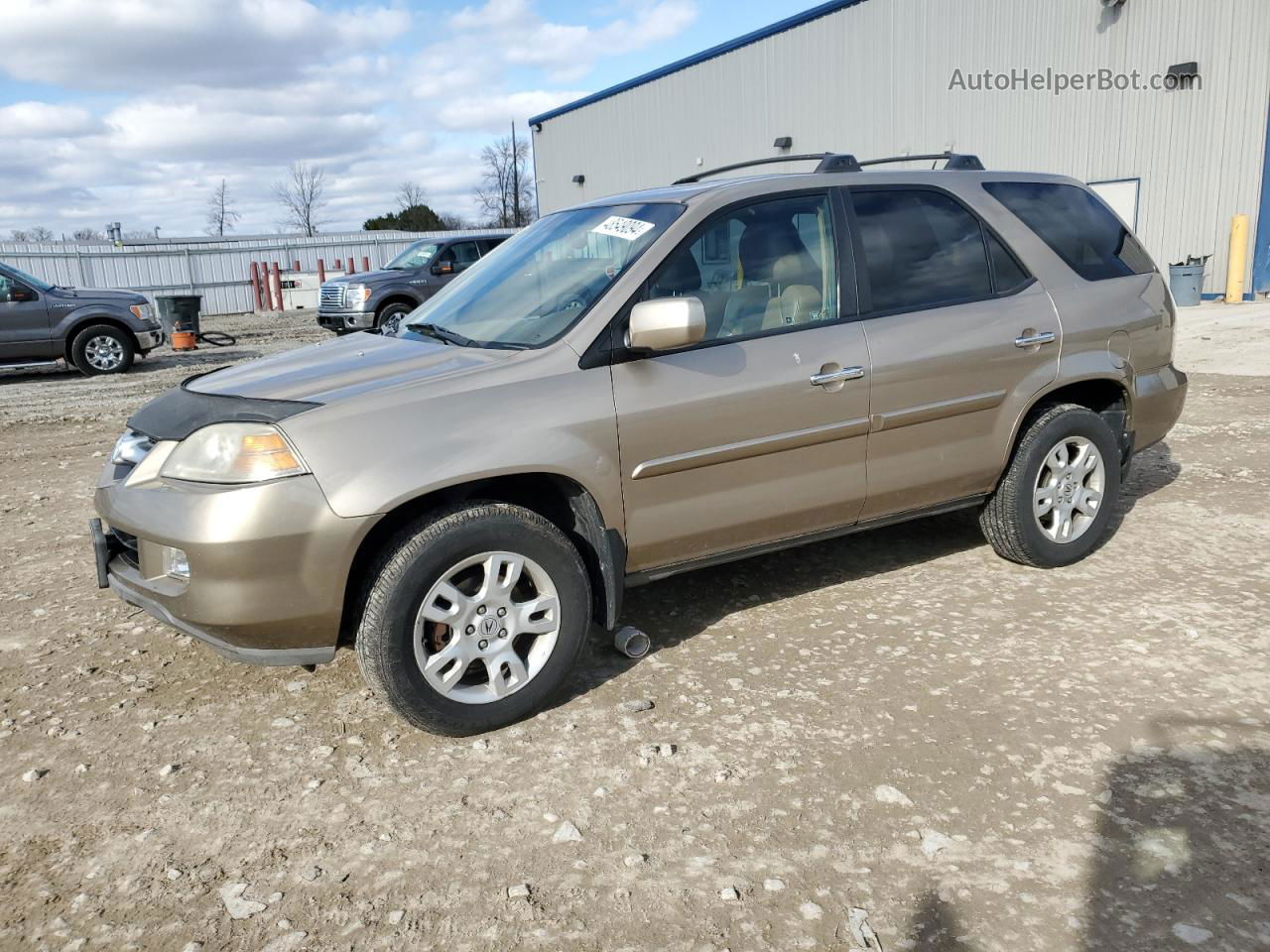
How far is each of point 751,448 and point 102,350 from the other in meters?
12.9

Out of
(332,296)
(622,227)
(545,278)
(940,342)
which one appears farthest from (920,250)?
(332,296)

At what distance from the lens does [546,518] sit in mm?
3494

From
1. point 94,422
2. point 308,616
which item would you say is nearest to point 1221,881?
point 308,616

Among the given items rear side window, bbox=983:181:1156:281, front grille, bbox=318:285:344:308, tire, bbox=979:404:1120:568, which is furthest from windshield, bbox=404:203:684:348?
front grille, bbox=318:285:344:308

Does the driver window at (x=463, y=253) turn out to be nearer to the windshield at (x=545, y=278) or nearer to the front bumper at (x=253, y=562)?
the windshield at (x=545, y=278)

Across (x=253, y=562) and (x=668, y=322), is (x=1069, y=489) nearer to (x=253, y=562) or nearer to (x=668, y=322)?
(x=668, y=322)

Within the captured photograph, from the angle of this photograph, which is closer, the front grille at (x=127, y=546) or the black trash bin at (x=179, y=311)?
the front grille at (x=127, y=546)

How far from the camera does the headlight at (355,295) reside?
50.4ft

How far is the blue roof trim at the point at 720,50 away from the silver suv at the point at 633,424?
19.7 metres

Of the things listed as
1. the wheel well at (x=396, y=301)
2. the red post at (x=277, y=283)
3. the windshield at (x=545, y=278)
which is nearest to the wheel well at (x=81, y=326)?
the wheel well at (x=396, y=301)

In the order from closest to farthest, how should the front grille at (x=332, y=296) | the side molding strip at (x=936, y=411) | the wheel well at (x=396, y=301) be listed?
the side molding strip at (x=936, y=411) → the wheel well at (x=396, y=301) → the front grille at (x=332, y=296)

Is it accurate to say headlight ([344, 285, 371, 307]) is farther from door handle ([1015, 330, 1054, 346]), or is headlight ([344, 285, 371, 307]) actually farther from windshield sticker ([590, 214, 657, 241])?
door handle ([1015, 330, 1054, 346])

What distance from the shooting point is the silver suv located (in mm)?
3066

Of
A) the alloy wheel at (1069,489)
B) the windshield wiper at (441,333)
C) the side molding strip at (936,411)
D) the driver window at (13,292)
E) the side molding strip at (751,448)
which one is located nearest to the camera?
the side molding strip at (751,448)
